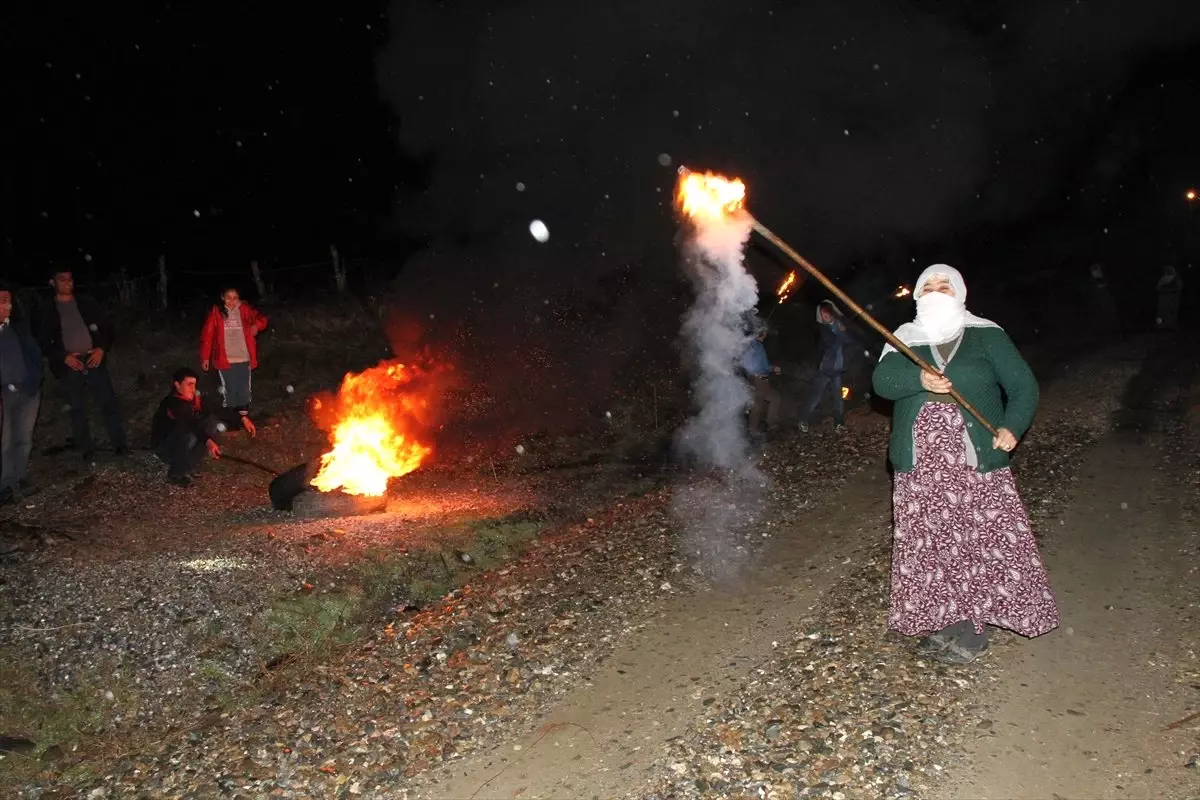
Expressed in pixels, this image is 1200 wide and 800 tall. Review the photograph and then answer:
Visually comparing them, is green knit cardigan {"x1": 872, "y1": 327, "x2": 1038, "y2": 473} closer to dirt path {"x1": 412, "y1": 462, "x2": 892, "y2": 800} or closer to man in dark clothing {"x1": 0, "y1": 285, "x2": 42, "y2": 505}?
dirt path {"x1": 412, "y1": 462, "x2": 892, "y2": 800}

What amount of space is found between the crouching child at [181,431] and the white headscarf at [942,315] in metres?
7.90

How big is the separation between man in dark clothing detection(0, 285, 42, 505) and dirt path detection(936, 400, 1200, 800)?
30.9ft

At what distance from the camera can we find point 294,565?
716cm

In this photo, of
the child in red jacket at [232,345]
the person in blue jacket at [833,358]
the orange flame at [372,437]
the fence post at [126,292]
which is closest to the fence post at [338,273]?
the fence post at [126,292]

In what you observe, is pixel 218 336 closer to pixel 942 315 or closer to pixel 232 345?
pixel 232 345

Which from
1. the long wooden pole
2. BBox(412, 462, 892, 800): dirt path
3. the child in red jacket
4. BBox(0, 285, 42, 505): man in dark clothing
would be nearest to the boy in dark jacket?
the child in red jacket

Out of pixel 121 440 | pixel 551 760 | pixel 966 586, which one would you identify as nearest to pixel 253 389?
pixel 121 440

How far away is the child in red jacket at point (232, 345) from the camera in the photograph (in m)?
10.3

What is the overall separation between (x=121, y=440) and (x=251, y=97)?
14.7 m

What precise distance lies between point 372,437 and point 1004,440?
23.6 ft

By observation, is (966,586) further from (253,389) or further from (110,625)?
(253,389)

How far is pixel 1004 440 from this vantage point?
185 inches

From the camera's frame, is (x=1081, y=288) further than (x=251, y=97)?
Yes

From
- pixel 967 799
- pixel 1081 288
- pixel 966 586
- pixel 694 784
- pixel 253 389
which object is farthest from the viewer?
pixel 1081 288
